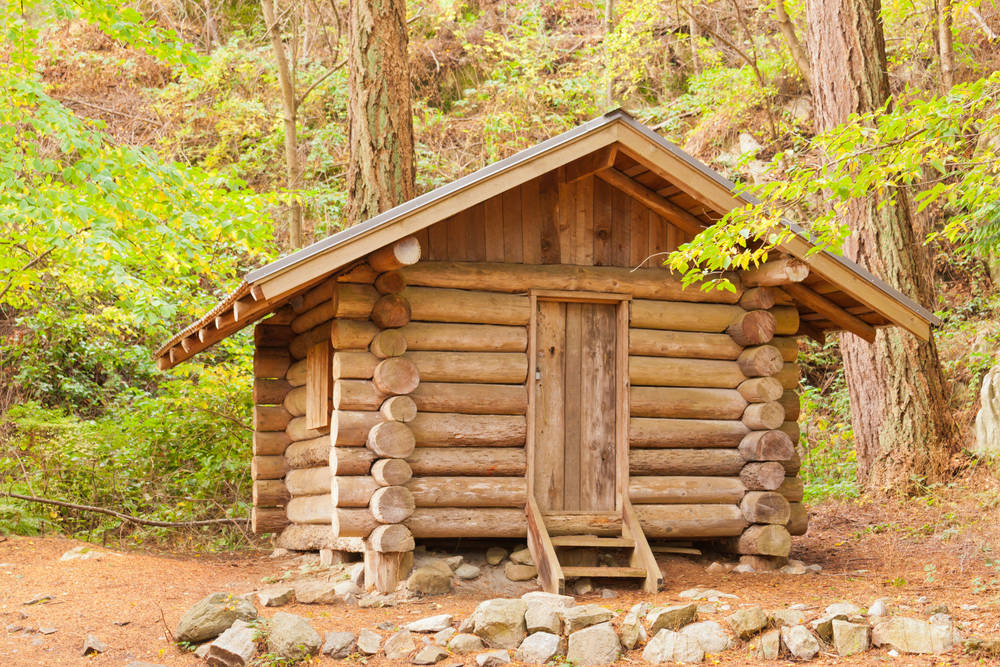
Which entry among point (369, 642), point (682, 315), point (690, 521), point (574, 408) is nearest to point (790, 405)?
point (682, 315)

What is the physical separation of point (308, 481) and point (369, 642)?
400cm

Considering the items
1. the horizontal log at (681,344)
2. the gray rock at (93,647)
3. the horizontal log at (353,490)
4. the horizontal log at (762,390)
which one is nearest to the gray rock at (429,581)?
the horizontal log at (353,490)

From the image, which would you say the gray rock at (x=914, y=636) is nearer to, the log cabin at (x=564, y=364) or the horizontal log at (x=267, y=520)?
the log cabin at (x=564, y=364)

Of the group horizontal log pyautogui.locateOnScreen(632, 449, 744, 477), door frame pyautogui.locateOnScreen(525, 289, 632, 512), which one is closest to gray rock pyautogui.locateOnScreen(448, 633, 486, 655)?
door frame pyautogui.locateOnScreen(525, 289, 632, 512)

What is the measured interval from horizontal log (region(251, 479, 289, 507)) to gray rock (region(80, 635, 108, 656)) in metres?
4.74

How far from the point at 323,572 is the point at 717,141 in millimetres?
13707

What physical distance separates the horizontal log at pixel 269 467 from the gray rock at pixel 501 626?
18.0 ft

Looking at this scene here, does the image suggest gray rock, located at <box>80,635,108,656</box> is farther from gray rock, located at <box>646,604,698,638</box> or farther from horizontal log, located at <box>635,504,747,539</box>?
horizontal log, located at <box>635,504,747,539</box>

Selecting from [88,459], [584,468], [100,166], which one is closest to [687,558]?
[584,468]

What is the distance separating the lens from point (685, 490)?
31.5 ft

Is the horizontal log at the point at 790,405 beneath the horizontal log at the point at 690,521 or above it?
above

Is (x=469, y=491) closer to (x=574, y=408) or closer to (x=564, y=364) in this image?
(x=574, y=408)

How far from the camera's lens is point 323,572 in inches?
381

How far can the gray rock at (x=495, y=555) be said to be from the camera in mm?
9180
